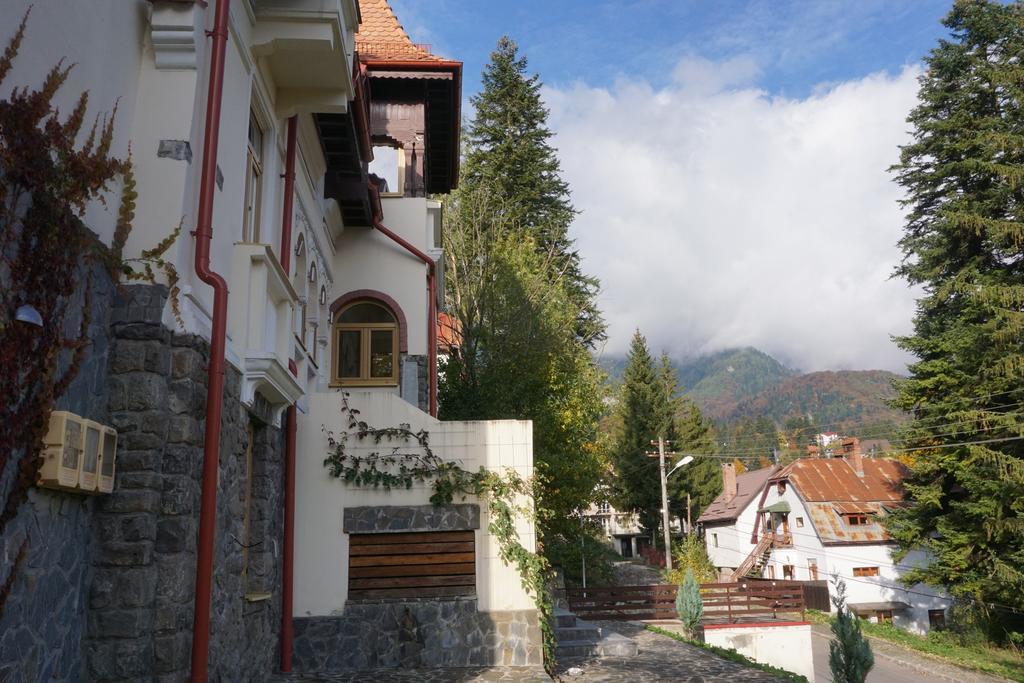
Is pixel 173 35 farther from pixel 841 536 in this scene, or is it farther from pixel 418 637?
pixel 841 536

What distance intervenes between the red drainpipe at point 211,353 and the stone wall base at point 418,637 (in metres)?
4.21

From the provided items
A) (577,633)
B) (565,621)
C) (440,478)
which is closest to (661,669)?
(577,633)

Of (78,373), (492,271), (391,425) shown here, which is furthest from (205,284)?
(492,271)

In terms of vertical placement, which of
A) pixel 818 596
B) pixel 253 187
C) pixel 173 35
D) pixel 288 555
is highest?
pixel 173 35

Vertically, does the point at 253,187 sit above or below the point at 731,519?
above

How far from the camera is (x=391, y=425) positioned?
9875 millimetres

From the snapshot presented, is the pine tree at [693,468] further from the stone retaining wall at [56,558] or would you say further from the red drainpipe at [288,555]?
the stone retaining wall at [56,558]

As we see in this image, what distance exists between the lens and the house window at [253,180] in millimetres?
7309

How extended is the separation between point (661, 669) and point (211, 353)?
7596 millimetres

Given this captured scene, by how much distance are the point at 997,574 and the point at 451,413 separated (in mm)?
16028

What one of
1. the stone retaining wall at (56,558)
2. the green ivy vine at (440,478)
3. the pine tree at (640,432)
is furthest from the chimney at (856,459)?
the stone retaining wall at (56,558)

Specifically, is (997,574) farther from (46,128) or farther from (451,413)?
(46,128)

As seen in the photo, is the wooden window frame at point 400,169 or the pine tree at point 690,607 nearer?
the wooden window frame at point 400,169

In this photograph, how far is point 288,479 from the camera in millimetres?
9031
